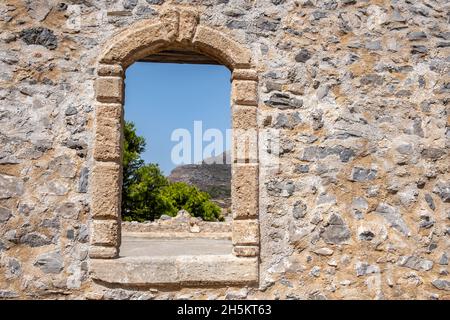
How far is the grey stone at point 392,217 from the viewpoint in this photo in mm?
3869

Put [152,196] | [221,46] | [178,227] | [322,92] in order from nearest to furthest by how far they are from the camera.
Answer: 1. [221,46]
2. [322,92]
3. [178,227]
4. [152,196]

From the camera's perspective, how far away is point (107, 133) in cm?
363

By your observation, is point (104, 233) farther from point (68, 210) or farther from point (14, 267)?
point (14, 267)

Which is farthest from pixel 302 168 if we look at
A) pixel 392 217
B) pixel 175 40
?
pixel 175 40

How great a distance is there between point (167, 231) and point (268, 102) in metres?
8.87

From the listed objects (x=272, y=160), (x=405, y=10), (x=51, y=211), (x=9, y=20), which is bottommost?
(x=51, y=211)

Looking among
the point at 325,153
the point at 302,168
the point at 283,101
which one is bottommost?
the point at 302,168

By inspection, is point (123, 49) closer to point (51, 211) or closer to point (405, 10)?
point (51, 211)

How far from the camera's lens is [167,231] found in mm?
12086

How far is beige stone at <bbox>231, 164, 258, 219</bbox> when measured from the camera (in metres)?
3.67

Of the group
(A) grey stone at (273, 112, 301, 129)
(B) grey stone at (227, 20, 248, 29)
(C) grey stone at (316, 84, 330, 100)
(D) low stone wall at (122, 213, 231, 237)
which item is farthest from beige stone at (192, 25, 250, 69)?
(D) low stone wall at (122, 213, 231, 237)

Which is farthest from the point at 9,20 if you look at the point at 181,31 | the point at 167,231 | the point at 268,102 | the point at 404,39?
the point at 167,231

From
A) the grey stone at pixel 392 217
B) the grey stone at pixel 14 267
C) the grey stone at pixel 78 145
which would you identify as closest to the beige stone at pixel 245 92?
the grey stone at pixel 78 145

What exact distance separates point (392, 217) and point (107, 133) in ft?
8.95
